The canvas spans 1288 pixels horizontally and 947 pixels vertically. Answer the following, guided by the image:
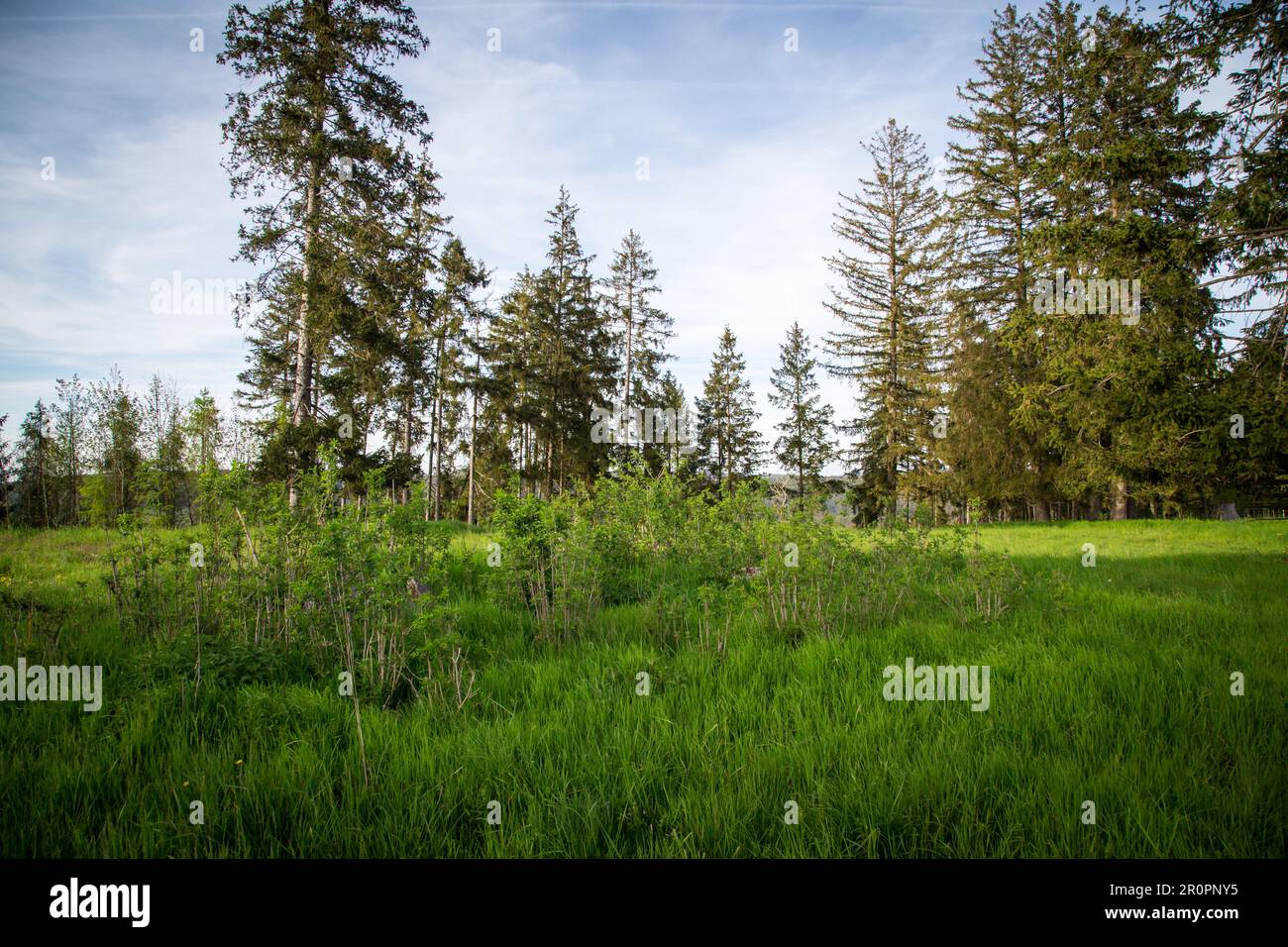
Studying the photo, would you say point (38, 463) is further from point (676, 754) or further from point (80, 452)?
point (676, 754)

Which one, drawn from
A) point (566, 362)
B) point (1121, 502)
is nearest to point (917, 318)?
point (1121, 502)

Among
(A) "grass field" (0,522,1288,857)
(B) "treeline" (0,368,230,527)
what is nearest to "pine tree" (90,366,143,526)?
(B) "treeline" (0,368,230,527)

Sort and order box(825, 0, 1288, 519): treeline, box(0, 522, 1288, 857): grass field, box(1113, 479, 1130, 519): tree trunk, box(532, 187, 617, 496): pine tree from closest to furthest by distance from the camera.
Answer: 1. box(0, 522, 1288, 857): grass field
2. box(825, 0, 1288, 519): treeline
3. box(1113, 479, 1130, 519): tree trunk
4. box(532, 187, 617, 496): pine tree

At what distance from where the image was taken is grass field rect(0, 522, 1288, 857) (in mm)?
2197

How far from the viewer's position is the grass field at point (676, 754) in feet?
7.21

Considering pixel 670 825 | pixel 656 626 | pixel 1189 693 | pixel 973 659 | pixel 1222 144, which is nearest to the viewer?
pixel 670 825

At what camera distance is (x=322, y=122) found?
11797mm

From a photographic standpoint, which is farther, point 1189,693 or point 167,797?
point 1189,693

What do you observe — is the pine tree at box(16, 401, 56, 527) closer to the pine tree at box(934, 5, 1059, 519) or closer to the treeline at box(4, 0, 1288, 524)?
the treeline at box(4, 0, 1288, 524)

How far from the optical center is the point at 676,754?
9.35 feet

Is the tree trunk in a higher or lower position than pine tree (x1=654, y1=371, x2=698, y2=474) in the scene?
lower
